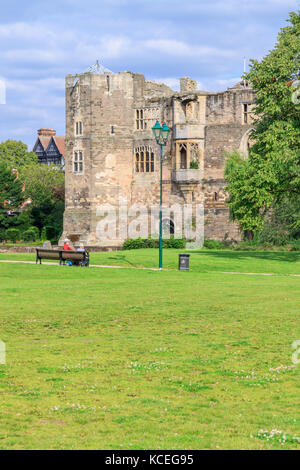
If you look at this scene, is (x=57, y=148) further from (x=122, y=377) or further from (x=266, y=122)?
(x=122, y=377)

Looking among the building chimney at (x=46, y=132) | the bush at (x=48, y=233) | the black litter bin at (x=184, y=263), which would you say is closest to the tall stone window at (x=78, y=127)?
the bush at (x=48, y=233)

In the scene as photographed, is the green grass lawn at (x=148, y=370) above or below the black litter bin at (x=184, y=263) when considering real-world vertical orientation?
below

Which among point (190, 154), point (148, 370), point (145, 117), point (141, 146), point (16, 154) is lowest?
point (148, 370)

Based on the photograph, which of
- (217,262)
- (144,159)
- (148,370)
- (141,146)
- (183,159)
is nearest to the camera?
(148,370)

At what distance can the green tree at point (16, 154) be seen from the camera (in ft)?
303

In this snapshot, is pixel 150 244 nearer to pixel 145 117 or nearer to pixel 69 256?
pixel 145 117

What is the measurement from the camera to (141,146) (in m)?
58.6

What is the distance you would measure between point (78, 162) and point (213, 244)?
586 inches

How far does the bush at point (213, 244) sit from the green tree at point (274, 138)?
16.7 meters

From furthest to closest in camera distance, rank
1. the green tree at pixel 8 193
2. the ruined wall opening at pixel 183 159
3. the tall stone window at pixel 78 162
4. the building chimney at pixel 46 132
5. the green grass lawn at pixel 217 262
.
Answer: the building chimney at pixel 46 132, the green tree at pixel 8 193, the tall stone window at pixel 78 162, the ruined wall opening at pixel 183 159, the green grass lawn at pixel 217 262

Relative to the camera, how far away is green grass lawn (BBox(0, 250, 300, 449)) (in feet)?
21.3

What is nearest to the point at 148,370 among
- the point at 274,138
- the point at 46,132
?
the point at 274,138

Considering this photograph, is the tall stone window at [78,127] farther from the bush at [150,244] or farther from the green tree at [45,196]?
the bush at [150,244]
